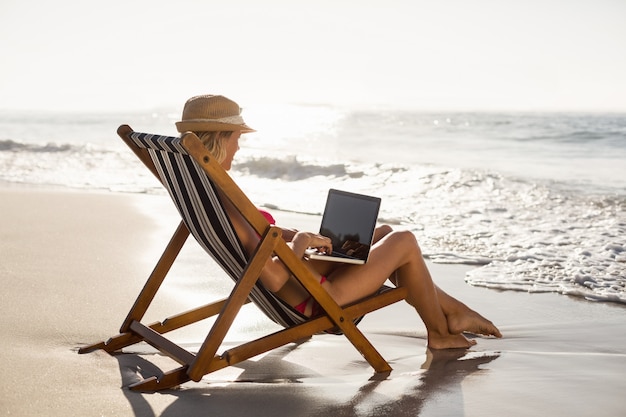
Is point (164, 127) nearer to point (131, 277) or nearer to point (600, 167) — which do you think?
point (600, 167)

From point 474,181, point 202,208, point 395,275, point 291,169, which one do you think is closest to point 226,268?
point 202,208

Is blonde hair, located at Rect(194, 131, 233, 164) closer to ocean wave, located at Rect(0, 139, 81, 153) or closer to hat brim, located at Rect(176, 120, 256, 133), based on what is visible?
hat brim, located at Rect(176, 120, 256, 133)

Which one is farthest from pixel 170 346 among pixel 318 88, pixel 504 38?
pixel 318 88

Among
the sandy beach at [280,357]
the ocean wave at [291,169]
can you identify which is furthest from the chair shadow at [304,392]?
the ocean wave at [291,169]

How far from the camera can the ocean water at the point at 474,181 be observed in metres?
6.99

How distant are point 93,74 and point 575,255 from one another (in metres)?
53.1

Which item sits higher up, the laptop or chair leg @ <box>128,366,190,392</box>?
the laptop

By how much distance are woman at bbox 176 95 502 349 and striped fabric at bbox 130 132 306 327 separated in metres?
0.05

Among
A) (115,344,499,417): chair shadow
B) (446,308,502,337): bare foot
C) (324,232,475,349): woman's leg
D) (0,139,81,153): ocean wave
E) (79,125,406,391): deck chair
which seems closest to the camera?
(115,344,499,417): chair shadow

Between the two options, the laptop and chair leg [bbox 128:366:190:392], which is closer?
chair leg [bbox 128:366:190:392]

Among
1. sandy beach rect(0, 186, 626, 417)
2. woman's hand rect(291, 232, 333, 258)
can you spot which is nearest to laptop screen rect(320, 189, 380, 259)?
woman's hand rect(291, 232, 333, 258)

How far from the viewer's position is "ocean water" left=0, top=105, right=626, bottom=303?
6988mm

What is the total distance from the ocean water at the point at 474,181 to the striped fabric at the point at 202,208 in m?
2.92

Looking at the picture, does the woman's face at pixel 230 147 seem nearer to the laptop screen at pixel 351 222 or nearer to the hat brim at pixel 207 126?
the hat brim at pixel 207 126
